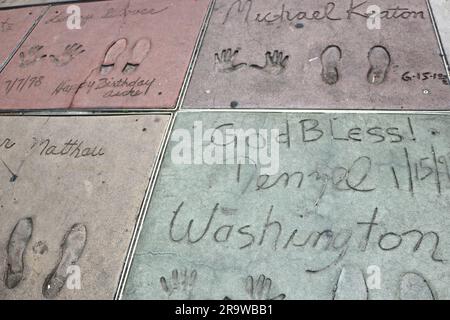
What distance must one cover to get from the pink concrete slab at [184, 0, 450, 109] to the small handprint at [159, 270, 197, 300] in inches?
41.1

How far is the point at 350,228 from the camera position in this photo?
1902mm

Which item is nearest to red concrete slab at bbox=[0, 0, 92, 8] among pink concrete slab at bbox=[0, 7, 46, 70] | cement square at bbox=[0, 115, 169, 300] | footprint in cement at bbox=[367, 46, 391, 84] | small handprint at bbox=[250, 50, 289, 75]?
pink concrete slab at bbox=[0, 7, 46, 70]

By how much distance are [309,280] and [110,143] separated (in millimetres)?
1342

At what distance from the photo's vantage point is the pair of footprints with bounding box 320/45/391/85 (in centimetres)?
247

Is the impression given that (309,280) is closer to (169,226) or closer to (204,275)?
(204,275)

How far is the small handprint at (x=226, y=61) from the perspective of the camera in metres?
2.68

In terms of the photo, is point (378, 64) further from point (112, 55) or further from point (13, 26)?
point (13, 26)

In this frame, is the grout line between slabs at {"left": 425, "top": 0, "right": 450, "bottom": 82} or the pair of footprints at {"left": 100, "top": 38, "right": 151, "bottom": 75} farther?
Answer: the pair of footprints at {"left": 100, "top": 38, "right": 151, "bottom": 75}

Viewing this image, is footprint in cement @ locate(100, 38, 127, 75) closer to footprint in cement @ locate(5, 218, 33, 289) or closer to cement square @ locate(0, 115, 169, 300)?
cement square @ locate(0, 115, 169, 300)

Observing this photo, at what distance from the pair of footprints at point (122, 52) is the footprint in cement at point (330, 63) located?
3.89 ft

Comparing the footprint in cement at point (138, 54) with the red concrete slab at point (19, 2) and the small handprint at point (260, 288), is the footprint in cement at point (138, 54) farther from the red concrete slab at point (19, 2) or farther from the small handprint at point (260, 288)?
the small handprint at point (260, 288)

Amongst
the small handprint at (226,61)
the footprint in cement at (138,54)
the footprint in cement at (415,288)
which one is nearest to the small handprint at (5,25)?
the footprint in cement at (138,54)

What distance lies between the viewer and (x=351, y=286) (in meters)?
1.75
